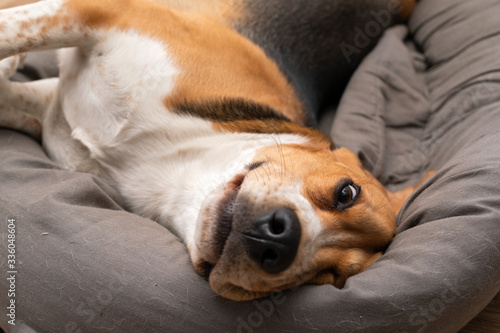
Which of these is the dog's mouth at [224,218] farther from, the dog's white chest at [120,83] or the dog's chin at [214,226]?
the dog's white chest at [120,83]

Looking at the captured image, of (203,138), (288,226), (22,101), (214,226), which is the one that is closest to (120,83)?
(203,138)

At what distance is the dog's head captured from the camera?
1.42 metres

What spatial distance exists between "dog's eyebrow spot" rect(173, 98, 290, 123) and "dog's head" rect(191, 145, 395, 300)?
0.27 metres

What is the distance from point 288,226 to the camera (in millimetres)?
1407

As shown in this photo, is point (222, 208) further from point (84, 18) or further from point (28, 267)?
point (84, 18)

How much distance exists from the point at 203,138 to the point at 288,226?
74 cm

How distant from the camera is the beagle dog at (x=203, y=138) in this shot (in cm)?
151

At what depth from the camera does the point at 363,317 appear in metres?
1.43

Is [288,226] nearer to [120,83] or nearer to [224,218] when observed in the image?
[224,218]

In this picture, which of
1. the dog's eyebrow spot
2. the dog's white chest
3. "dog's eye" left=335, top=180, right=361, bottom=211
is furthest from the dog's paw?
"dog's eye" left=335, top=180, right=361, bottom=211

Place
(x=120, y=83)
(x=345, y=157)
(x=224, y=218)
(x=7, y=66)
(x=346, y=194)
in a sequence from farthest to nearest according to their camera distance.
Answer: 1. (x=7, y=66)
2. (x=345, y=157)
3. (x=120, y=83)
4. (x=346, y=194)
5. (x=224, y=218)

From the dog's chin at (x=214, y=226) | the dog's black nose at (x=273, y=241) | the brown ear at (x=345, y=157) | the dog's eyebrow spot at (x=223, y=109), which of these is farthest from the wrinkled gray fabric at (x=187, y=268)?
the dog's eyebrow spot at (x=223, y=109)

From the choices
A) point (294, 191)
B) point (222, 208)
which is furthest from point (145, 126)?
point (294, 191)

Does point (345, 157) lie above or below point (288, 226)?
below
